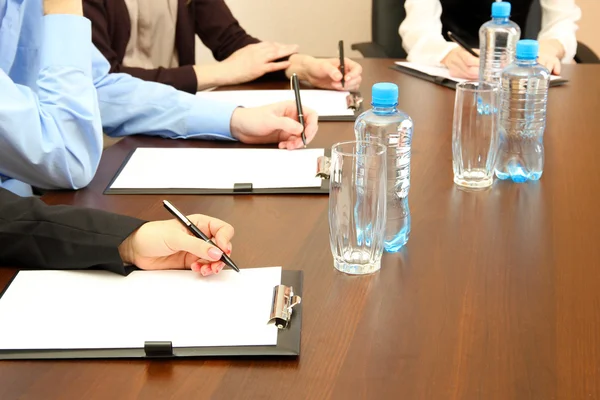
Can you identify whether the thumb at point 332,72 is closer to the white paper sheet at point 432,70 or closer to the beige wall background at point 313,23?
the white paper sheet at point 432,70

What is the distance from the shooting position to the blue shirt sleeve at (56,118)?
115cm

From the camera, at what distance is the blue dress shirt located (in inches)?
45.5

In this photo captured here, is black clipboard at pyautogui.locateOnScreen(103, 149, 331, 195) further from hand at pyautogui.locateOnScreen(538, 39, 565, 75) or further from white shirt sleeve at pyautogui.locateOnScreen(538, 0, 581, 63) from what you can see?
white shirt sleeve at pyautogui.locateOnScreen(538, 0, 581, 63)

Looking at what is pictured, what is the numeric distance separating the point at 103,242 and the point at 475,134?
60 centimetres

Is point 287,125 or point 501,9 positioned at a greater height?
point 501,9

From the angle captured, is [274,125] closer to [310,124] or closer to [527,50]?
[310,124]

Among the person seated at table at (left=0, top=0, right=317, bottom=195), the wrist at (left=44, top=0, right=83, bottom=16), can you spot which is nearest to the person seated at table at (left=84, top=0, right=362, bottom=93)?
the person seated at table at (left=0, top=0, right=317, bottom=195)

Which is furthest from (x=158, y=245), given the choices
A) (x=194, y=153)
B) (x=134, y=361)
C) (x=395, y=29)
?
(x=395, y=29)

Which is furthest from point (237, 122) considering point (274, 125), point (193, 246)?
point (193, 246)

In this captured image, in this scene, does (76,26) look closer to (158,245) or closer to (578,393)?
(158,245)

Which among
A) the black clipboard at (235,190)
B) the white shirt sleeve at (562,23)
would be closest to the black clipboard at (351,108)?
the black clipboard at (235,190)

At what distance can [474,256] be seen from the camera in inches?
36.8

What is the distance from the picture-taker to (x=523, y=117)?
1.34 meters

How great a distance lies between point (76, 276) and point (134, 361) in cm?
20
